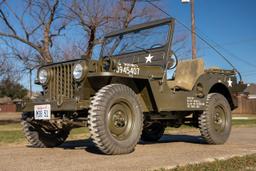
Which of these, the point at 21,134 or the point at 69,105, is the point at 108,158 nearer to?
the point at 69,105

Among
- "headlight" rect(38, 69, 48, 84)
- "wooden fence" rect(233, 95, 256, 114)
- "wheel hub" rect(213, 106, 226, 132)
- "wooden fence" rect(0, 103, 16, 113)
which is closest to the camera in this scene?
"headlight" rect(38, 69, 48, 84)

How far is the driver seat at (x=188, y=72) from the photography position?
9.38 m

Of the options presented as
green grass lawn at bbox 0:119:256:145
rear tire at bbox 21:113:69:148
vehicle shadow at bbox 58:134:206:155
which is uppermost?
rear tire at bbox 21:113:69:148

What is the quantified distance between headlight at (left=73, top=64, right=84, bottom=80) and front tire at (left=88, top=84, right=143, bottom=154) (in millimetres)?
481

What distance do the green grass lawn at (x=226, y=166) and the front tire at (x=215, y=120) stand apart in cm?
A: 259

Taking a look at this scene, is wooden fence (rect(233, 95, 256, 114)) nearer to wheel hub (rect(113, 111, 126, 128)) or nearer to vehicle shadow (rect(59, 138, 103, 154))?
vehicle shadow (rect(59, 138, 103, 154))

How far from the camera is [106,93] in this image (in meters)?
7.04

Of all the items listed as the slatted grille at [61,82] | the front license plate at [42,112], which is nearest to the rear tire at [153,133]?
the slatted grille at [61,82]

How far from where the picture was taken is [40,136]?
859 centimetres

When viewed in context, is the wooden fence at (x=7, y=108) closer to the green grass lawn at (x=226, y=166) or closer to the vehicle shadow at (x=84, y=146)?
the vehicle shadow at (x=84, y=146)

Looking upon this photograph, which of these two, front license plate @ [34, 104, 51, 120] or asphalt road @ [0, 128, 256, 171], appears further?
front license plate @ [34, 104, 51, 120]

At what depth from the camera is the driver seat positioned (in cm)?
938

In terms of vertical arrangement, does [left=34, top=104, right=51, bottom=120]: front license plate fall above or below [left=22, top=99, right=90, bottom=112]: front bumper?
below

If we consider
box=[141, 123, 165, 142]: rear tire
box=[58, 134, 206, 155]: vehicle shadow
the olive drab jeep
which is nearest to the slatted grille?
the olive drab jeep
